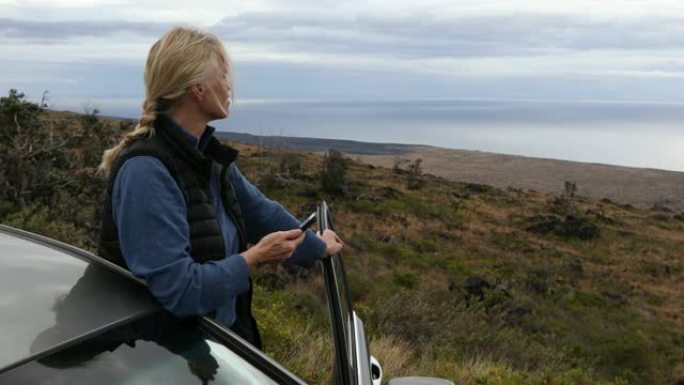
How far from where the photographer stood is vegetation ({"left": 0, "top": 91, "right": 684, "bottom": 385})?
6.68m

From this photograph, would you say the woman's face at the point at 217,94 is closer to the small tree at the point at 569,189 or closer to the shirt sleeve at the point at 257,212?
the shirt sleeve at the point at 257,212

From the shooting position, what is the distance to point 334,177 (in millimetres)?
27422

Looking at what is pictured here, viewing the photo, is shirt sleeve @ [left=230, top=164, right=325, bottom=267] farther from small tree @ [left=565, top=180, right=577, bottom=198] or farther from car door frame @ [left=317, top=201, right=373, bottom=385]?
small tree @ [left=565, top=180, right=577, bottom=198]

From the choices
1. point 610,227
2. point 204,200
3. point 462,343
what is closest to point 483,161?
point 610,227

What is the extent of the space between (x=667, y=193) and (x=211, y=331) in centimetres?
6633

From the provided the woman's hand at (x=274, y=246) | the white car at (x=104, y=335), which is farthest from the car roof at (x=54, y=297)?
the woman's hand at (x=274, y=246)

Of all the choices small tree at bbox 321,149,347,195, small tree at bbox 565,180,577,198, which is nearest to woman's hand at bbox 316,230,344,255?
small tree at bbox 321,149,347,195

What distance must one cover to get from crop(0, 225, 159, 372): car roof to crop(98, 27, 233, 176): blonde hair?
35 cm

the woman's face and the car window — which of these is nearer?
the car window

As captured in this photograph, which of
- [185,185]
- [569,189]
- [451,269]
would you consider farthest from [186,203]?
[569,189]

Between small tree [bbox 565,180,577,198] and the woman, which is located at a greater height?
the woman

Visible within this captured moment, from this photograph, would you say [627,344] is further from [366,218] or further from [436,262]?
[366,218]

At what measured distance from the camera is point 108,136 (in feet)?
41.5

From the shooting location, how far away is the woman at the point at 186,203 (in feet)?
5.70
